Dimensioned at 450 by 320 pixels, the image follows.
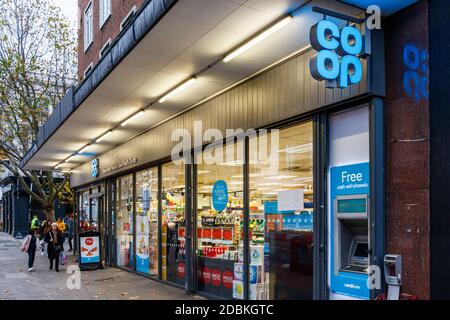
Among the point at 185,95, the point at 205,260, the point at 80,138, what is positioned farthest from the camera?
the point at 80,138

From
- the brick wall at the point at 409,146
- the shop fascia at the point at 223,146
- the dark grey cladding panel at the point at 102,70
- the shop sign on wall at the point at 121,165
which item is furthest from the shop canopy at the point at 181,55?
the shop sign on wall at the point at 121,165

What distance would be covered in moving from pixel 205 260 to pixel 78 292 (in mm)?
3281

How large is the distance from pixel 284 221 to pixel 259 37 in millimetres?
2927

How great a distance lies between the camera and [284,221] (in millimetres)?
7410

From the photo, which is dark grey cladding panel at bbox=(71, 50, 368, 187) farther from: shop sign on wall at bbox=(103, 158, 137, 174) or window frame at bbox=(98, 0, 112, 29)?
Result: window frame at bbox=(98, 0, 112, 29)

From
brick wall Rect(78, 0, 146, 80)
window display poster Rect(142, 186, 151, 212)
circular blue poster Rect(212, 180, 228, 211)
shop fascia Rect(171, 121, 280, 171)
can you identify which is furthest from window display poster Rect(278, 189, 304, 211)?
brick wall Rect(78, 0, 146, 80)

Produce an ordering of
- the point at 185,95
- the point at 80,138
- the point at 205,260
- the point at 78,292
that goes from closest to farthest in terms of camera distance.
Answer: the point at 185,95, the point at 205,260, the point at 78,292, the point at 80,138

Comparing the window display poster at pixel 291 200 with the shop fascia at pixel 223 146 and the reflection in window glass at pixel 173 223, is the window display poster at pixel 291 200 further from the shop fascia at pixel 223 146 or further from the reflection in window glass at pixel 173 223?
the reflection in window glass at pixel 173 223

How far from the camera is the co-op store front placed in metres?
5.67

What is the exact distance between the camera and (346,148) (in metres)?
6.20

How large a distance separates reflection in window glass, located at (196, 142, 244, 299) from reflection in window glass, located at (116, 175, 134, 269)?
501 cm

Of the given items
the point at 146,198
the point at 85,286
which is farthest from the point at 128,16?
the point at 85,286
